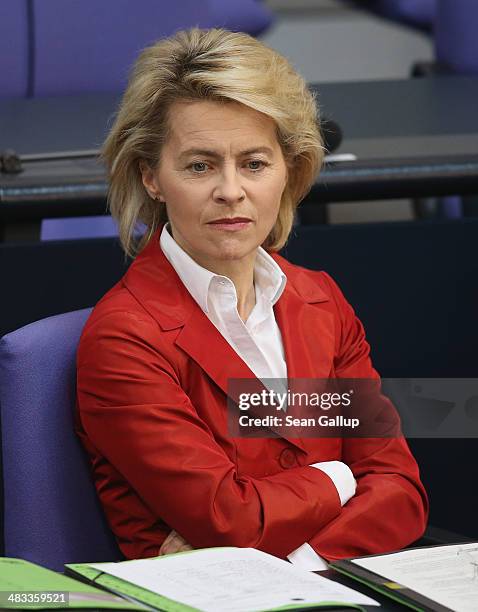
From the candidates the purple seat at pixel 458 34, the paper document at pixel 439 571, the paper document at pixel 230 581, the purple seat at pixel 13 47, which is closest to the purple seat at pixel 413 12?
the purple seat at pixel 458 34

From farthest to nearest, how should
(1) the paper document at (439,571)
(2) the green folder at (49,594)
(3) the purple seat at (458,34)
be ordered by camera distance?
(3) the purple seat at (458,34), (1) the paper document at (439,571), (2) the green folder at (49,594)

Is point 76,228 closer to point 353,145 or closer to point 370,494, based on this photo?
point 353,145

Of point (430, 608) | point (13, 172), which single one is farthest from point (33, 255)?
point (430, 608)

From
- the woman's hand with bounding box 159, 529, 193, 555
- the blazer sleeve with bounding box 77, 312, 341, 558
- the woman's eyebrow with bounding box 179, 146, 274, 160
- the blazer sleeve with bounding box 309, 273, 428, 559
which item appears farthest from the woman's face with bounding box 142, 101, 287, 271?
the woman's hand with bounding box 159, 529, 193, 555

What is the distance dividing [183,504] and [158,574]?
0.98 ft

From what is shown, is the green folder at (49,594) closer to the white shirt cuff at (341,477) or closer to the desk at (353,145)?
the white shirt cuff at (341,477)

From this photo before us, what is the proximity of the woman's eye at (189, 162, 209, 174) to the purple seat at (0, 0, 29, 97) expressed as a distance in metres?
2.06

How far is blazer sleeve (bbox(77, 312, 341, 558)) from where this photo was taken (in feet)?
5.73

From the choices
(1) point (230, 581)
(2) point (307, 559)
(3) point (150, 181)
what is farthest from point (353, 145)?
(1) point (230, 581)

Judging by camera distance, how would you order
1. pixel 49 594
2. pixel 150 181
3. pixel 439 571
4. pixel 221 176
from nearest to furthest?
pixel 49 594 < pixel 439 571 < pixel 221 176 < pixel 150 181

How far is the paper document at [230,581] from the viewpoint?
1363 millimetres

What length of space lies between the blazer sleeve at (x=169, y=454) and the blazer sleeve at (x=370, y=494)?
6 centimetres

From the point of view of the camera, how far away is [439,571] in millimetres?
1530

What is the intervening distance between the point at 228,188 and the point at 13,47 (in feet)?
7.04
